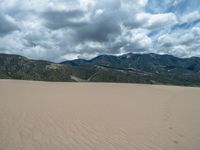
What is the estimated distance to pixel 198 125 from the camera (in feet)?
34.5

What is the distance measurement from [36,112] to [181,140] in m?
7.30

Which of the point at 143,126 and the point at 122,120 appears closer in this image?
the point at 143,126

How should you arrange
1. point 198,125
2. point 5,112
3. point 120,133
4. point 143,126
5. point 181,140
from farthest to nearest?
point 5,112 → point 198,125 → point 143,126 → point 120,133 → point 181,140

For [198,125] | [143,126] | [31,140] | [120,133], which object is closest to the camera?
[31,140]

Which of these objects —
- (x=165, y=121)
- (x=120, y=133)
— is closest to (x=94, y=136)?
(x=120, y=133)

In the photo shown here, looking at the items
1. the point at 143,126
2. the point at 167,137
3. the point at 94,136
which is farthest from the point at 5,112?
the point at 167,137

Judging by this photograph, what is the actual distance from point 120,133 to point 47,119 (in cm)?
360

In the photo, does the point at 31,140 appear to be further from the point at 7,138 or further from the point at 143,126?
the point at 143,126

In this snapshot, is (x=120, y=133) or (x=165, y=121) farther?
(x=165, y=121)

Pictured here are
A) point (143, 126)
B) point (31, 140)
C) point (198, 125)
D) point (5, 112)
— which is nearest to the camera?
point (31, 140)

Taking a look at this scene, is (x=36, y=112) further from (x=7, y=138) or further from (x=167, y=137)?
(x=167, y=137)

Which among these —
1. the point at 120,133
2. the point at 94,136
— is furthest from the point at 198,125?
the point at 94,136

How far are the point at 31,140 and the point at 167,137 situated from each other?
493 centimetres

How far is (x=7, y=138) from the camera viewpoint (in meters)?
7.25
